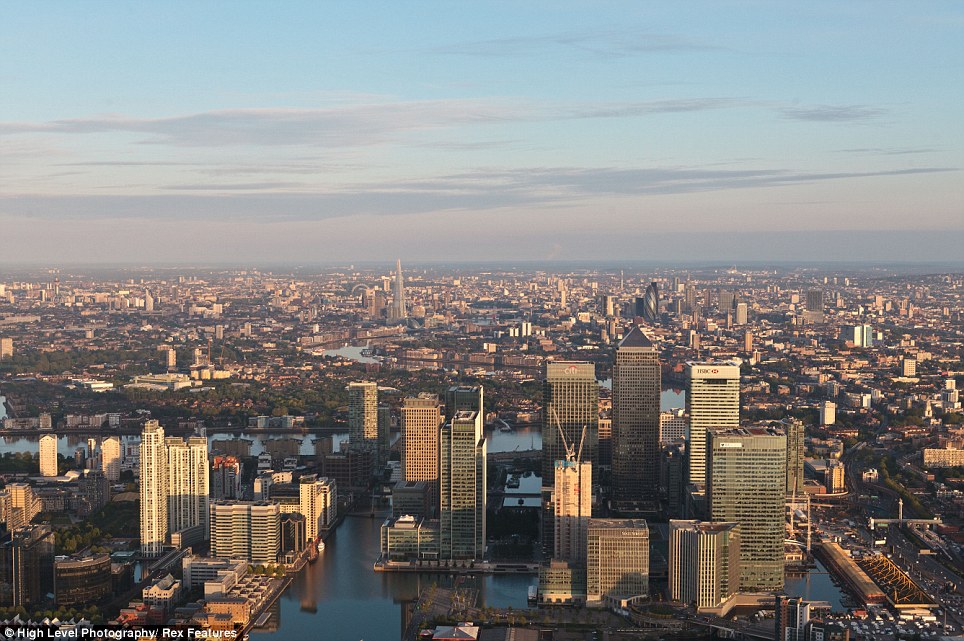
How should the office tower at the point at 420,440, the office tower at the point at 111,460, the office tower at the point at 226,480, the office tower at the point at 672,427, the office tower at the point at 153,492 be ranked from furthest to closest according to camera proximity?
1. the office tower at the point at 672,427
2. the office tower at the point at 111,460
3. the office tower at the point at 420,440
4. the office tower at the point at 226,480
5. the office tower at the point at 153,492

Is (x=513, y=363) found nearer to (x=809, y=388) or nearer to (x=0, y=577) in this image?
(x=809, y=388)

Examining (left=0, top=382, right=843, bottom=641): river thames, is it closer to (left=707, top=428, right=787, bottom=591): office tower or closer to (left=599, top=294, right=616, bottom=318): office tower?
(left=707, top=428, right=787, bottom=591): office tower

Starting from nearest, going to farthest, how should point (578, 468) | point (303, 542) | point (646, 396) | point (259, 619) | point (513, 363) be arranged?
1. point (259, 619)
2. point (578, 468)
3. point (303, 542)
4. point (646, 396)
5. point (513, 363)

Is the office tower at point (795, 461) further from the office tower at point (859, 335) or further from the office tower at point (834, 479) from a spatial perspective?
the office tower at point (859, 335)

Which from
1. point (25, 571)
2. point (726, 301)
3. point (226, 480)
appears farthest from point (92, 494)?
point (726, 301)

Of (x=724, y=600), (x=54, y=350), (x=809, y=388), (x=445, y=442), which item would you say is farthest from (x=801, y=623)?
(x=54, y=350)

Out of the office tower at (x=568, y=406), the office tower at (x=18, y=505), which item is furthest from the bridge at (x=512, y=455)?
the office tower at (x=18, y=505)
